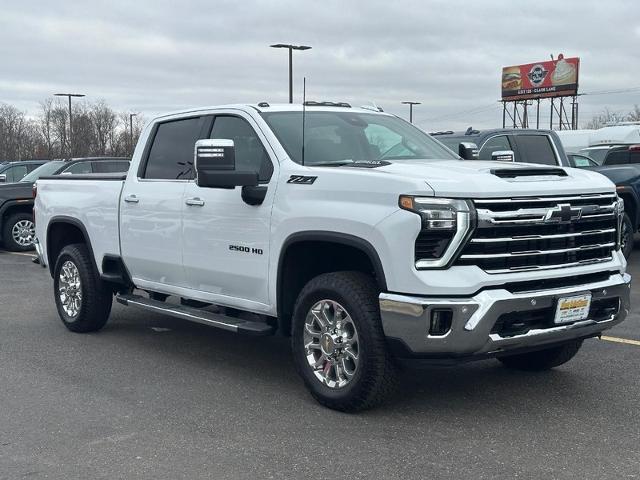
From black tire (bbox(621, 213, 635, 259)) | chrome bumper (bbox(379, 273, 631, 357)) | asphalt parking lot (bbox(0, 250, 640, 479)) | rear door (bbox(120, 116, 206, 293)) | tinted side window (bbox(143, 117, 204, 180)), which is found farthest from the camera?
black tire (bbox(621, 213, 635, 259))

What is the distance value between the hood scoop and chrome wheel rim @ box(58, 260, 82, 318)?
436cm

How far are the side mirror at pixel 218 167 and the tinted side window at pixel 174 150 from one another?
0.93m

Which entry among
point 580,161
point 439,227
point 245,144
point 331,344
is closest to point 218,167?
point 245,144

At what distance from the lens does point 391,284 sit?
480 centimetres

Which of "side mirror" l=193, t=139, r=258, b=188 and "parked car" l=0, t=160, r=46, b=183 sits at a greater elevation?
"side mirror" l=193, t=139, r=258, b=188

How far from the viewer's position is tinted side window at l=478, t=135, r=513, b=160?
1128 centimetres

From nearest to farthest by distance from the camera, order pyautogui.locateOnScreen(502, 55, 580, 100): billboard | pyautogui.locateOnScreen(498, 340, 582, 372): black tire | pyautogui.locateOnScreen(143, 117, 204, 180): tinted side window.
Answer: pyautogui.locateOnScreen(498, 340, 582, 372): black tire → pyautogui.locateOnScreen(143, 117, 204, 180): tinted side window → pyautogui.locateOnScreen(502, 55, 580, 100): billboard

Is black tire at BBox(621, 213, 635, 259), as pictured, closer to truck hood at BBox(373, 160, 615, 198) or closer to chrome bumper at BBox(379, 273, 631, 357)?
truck hood at BBox(373, 160, 615, 198)

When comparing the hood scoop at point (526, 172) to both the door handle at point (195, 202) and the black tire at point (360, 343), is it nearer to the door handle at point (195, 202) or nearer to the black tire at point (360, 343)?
the black tire at point (360, 343)

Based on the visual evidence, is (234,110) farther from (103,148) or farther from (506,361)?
(103,148)

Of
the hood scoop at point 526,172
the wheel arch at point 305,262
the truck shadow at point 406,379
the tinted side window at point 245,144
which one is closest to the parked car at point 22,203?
the truck shadow at point 406,379

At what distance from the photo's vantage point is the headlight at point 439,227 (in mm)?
4672

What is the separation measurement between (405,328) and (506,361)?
6.31 ft

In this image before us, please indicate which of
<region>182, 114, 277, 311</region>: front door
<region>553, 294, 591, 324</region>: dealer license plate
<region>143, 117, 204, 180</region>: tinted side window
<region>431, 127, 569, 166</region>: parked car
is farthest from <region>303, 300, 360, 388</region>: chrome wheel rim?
<region>431, 127, 569, 166</region>: parked car
